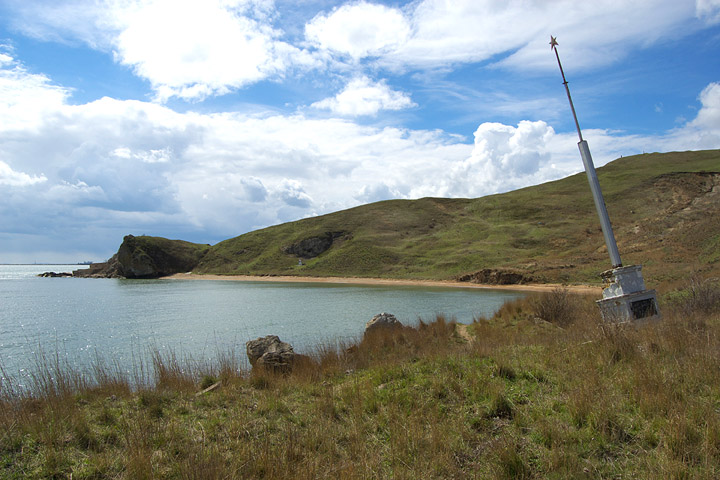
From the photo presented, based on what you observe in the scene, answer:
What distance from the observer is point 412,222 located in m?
99.0

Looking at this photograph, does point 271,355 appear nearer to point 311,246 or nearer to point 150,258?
point 311,246

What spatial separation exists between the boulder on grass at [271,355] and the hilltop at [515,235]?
24034mm

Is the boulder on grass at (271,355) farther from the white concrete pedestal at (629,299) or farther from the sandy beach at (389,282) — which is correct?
the sandy beach at (389,282)

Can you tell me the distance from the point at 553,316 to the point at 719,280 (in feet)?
18.8

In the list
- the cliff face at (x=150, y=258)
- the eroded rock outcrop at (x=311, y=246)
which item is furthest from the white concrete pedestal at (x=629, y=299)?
the cliff face at (x=150, y=258)

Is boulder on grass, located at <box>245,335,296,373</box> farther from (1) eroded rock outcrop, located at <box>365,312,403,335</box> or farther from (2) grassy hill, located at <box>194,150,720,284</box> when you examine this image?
(2) grassy hill, located at <box>194,150,720,284</box>

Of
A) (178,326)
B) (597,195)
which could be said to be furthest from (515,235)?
(597,195)

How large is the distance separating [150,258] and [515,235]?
80.3 m

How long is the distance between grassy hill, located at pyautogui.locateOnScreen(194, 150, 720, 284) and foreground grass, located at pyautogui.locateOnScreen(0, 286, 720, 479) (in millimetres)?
22494

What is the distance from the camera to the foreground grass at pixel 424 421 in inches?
157

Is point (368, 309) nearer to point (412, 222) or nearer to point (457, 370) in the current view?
point (457, 370)

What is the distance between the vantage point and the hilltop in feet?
136

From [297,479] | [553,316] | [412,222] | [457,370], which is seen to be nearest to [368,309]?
[553,316]

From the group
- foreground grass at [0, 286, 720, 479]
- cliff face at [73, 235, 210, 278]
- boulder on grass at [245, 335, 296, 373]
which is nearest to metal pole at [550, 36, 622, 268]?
foreground grass at [0, 286, 720, 479]
